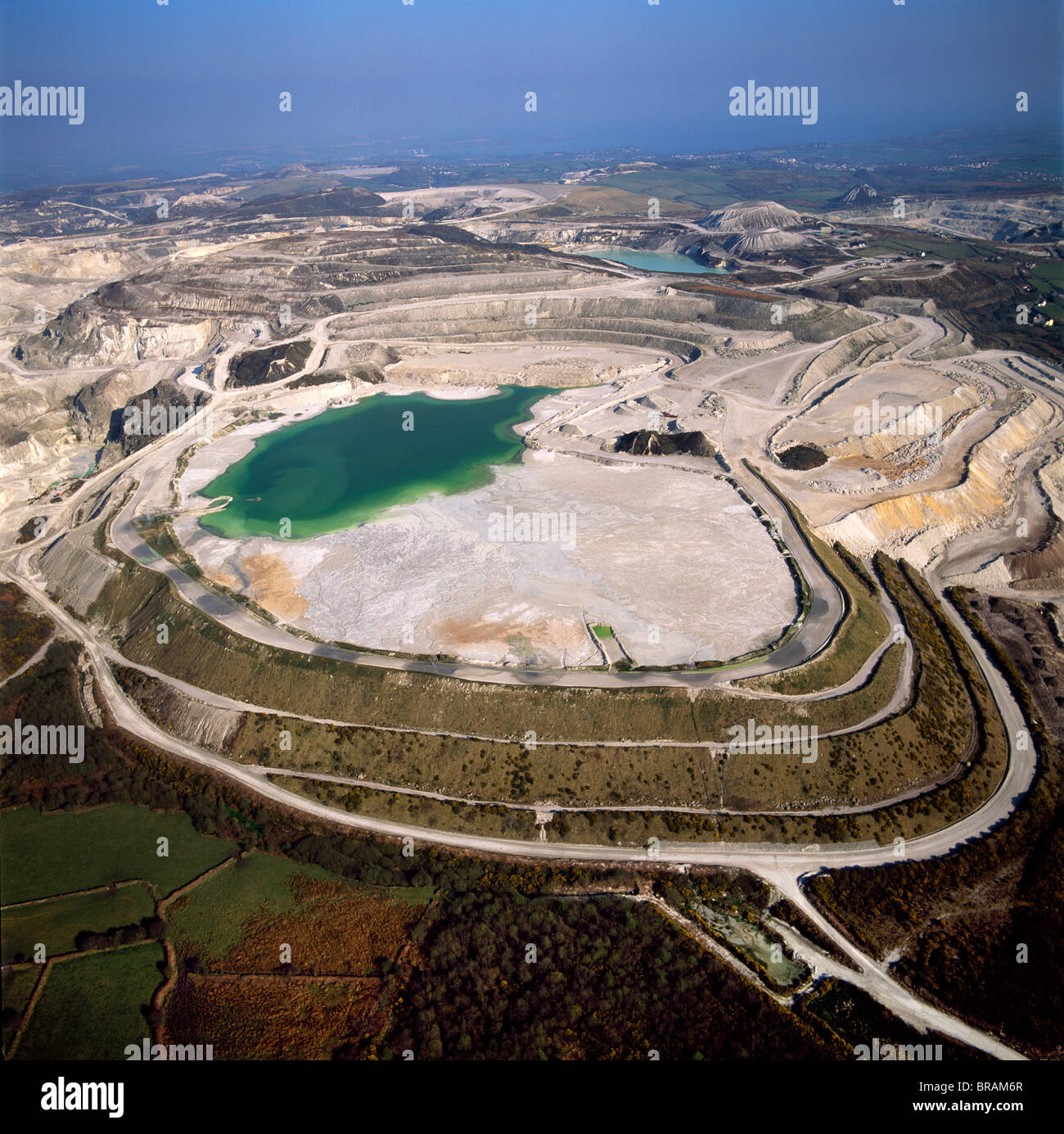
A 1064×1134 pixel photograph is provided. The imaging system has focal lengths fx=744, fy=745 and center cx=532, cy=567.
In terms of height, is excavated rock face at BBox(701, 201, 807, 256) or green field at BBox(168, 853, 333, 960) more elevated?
excavated rock face at BBox(701, 201, 807, 256)

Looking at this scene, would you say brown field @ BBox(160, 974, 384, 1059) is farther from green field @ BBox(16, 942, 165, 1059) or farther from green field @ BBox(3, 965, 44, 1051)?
green field @ BBox(3, 965, 44, 1051)

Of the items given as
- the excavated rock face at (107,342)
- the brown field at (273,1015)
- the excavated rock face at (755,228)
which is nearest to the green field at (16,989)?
the brown field at (273,1015)

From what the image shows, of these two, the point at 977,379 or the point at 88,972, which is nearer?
the point at 88,972

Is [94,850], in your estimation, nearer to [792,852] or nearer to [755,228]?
[792,852]

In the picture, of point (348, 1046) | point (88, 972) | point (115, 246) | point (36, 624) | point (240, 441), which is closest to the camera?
point (348, 1046)

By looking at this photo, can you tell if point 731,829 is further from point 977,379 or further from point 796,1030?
point 977,379

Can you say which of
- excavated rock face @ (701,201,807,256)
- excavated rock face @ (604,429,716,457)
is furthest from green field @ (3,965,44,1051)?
excavated rock face @ (701,201,807,256)

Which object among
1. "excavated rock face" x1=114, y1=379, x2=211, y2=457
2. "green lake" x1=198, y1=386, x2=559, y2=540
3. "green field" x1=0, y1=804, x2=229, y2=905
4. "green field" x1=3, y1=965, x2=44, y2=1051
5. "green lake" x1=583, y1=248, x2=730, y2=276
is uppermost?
"green lake" x1=583, y1=248, x2=730, y2=276

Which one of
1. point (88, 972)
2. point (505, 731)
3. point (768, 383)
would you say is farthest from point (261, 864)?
point (768, 383)
